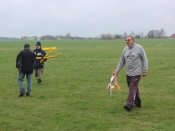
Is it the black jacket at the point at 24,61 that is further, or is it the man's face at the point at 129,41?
the black jacket at the point at 24,61

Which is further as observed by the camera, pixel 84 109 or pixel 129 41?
pixel 84 109

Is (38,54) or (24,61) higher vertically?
(38,54)

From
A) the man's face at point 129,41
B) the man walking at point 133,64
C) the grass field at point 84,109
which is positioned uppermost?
the man's face at point 129,41

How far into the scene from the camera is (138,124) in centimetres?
693

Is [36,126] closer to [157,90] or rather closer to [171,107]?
[171,107]

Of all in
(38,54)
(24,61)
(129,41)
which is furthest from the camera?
(38,54)

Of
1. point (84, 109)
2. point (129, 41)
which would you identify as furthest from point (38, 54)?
point (129, 41)

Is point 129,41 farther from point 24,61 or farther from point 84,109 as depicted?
point 24,61

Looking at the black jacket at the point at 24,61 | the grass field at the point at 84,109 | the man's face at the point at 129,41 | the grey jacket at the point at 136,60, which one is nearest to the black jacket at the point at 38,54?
the grass field at the point at 84,109

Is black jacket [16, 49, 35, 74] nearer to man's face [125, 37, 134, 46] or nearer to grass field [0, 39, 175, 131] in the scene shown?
grass field [0, 39, 175, 131]

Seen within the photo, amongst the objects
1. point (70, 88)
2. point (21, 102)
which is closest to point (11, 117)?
point (21, 102)

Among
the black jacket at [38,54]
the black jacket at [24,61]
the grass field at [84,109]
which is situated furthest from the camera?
the black jacket at [38,54]

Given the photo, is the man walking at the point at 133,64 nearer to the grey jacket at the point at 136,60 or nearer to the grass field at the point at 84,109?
the grey jacket at the point at 136,60

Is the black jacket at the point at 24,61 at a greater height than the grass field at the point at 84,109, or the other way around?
the black jacket at the point at 24,61
